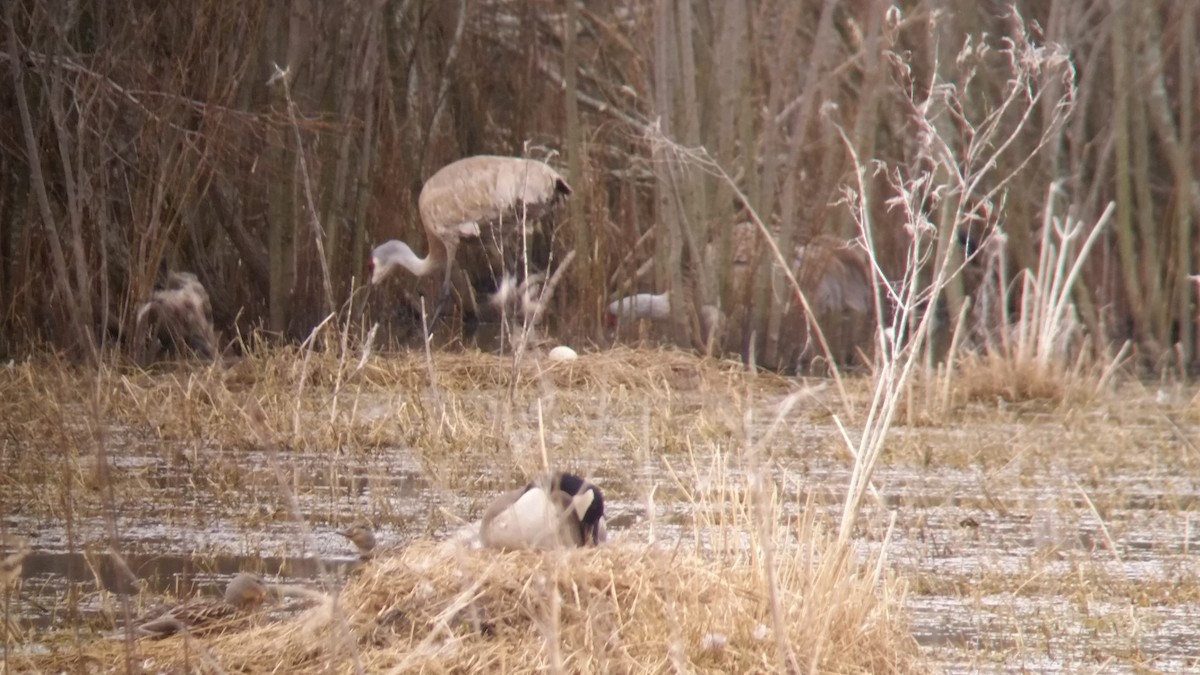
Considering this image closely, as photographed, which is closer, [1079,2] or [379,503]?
[379,503]

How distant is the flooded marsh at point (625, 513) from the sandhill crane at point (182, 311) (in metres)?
1.35

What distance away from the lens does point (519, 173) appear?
1226 centimetres

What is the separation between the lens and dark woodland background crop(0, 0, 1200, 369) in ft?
30.3

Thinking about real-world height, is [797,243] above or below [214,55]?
below

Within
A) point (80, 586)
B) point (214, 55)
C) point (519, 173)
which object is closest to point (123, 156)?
point (214, 55)

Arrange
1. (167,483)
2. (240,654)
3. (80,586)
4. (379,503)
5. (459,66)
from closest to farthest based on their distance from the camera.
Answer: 1. (240,654)
2. (80,586)
3. (379,503)
4. (167,483)
5. (459,66)

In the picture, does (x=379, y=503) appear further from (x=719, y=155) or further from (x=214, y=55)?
(x=719, y=155)

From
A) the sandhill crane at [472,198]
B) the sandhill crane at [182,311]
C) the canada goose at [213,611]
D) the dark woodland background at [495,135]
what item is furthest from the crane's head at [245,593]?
the sandhill crane at [472,198]

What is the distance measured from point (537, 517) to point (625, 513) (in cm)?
164

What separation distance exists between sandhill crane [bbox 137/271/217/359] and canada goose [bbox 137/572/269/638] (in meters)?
5.68

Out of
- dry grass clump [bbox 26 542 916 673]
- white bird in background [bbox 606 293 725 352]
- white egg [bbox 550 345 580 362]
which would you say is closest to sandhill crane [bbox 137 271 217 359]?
white egg [bbox 550 345 580 362]

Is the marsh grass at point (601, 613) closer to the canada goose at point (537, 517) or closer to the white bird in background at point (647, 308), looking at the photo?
the canada goose at point (537, 517)

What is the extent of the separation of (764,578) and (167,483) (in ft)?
9.72

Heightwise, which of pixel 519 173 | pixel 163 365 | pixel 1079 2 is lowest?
pixel 163 365
